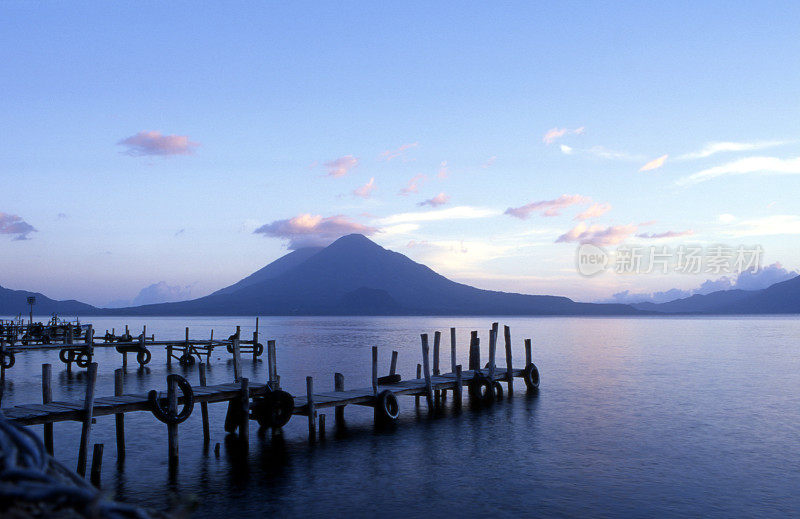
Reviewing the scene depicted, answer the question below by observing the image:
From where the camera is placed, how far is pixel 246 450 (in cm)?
2372

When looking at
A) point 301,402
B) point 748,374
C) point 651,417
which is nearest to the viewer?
point 301,402

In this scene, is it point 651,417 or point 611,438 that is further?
point 651,417

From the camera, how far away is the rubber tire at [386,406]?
29078 millimetres

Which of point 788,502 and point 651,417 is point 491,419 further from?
point 788,502

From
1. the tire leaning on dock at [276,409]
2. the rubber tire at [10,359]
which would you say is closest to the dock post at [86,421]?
the tire leaning on dock at [276,409]

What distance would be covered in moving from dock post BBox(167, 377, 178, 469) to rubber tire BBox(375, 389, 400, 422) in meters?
9.55

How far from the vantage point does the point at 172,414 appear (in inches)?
850

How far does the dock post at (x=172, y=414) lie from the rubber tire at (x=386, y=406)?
9.55 m

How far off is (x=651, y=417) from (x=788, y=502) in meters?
15.8

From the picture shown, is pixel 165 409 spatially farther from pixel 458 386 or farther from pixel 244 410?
pixel 458 386

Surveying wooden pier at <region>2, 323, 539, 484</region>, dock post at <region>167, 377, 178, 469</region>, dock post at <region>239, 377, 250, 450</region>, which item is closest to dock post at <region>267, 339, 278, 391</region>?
wooden pier at <region>2, 323, 539, 484</region>

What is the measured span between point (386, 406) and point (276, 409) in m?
5.47

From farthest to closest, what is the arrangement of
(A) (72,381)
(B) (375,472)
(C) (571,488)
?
(A) (72,381) → (B) (375,472) → (C) (571,488)

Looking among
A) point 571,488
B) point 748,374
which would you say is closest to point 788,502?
point 571,488
